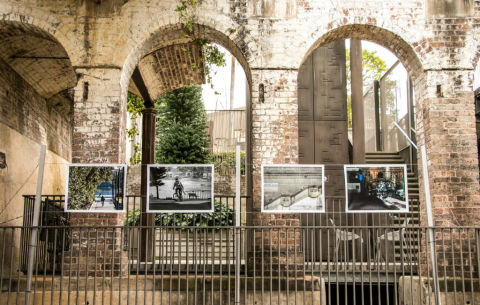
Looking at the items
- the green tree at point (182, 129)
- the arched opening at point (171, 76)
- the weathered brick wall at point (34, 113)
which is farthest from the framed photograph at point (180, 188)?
the green tree at point (182, 129)

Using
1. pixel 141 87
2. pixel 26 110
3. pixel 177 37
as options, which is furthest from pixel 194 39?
pixel 26 110

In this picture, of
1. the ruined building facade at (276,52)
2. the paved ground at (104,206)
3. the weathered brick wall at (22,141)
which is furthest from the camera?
the weathered brick wall at (22,141)

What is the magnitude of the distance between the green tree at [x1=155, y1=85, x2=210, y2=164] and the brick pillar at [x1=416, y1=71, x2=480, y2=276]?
11.6m

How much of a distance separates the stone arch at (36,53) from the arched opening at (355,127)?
197 inches

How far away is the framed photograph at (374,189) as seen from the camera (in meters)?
7.18

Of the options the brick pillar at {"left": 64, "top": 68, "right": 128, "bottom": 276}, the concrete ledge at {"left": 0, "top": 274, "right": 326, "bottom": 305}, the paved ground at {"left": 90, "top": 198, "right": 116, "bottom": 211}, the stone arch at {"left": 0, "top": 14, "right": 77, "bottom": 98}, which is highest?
the stone arch at {"left": 0, "top": 14, "right": 77, "bottom": 98}

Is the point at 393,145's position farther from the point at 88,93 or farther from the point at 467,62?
the point at 88,93

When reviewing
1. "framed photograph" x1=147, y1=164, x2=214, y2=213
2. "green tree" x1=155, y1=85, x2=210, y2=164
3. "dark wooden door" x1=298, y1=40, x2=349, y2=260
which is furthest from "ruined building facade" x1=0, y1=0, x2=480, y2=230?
"green tree" x1=155, y1=85, x2=210, y2=164

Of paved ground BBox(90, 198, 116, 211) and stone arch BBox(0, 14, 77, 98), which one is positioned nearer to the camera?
paved ground BBox(90, 198, 116, 211)

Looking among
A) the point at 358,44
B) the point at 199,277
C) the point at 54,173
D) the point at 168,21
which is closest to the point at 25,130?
the point at 54,173

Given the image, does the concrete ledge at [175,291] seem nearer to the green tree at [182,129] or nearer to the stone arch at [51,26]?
the stone arch at [51,26]

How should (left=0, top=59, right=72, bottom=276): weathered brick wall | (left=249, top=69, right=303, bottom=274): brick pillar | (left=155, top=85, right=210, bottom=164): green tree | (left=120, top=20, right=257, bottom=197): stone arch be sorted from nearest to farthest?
1. (left=249, top=69, right=303, bottom=274): brick pillar
2. (left=120, top=20, right=257, bottom=197): stone arch
3. (left=0, top=59, right=72, bottom=276): weathered brick wall
4. (left=155, top=85, right=210, bottom=164): green tree

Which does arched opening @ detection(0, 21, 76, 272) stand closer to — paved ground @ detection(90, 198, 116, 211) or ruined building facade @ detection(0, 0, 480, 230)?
ruined building facade @ detection(0, 0, 480, 230)

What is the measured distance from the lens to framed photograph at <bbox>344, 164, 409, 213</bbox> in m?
7.18
